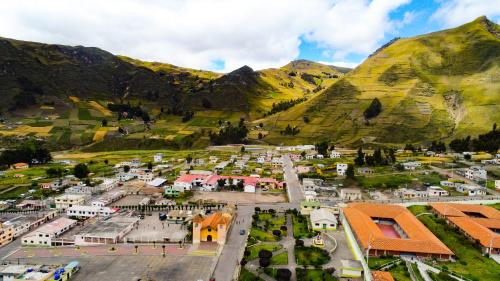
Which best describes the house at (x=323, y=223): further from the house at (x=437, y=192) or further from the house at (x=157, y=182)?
the house at (x=157, y=182)

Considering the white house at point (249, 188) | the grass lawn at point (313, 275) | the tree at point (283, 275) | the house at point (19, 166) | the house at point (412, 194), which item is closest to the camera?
the tree at point (283, 275)

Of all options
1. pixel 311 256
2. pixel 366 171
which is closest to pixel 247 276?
pixel 311 256

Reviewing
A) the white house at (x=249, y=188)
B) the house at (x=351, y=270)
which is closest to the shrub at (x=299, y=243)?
the house at (x=351, y=270)

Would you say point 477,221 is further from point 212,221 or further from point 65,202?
point 65,202

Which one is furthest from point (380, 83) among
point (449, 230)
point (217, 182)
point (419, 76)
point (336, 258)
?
point (336, 258)

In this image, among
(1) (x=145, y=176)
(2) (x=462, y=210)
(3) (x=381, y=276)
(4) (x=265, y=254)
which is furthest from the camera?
(1) (x=145, y=176)
